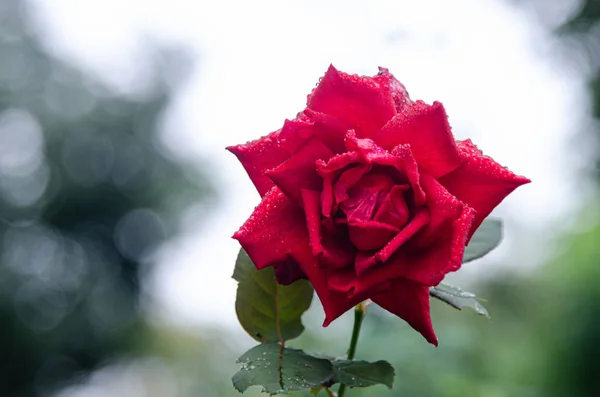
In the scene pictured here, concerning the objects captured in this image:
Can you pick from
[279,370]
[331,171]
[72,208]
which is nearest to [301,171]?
[331,171]

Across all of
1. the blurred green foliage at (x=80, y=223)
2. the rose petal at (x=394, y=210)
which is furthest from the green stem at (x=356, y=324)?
the blurred green foliage at (x=80, y=223)

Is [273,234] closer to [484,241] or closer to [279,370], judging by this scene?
[279,370]

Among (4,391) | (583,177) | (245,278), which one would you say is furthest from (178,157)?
(245,278)

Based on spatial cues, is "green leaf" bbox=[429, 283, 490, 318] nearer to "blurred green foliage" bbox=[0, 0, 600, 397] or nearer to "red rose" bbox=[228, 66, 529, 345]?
"red rose" bbox=[228, 66, 529, 345]

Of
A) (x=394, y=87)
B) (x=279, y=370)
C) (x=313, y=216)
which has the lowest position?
(x=279, y=370)

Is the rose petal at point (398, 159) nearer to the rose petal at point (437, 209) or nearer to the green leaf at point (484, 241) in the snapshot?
the rose petal at point (437, 209)

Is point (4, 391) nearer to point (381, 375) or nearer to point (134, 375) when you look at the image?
point (134, 375)

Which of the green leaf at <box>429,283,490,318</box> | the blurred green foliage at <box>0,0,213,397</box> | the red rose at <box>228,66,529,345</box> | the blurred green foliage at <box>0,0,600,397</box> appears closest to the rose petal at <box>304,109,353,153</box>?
the red rose at <box>228,66,529,345</box>

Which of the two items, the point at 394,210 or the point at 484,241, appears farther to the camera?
the point at 484,241
